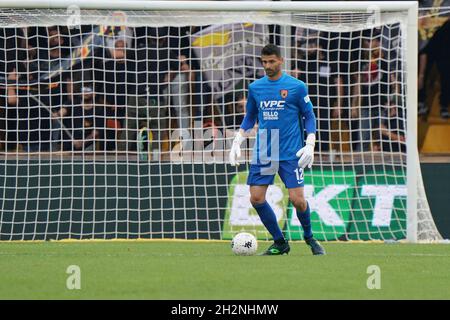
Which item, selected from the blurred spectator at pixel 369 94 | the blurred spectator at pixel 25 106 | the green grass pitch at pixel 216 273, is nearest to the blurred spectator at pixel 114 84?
the blurred spectator at pixel 25 106

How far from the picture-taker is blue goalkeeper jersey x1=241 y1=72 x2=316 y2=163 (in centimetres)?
1270

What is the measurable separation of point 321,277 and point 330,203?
273 inches

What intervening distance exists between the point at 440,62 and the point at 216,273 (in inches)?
479

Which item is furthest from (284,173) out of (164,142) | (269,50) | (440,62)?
(440,62)

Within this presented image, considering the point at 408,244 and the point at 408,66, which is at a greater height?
the point at 408,66

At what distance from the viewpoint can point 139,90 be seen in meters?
17.2

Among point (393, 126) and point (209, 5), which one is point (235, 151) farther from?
point (393, 126)

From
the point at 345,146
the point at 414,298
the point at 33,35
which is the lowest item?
the point at 414,298

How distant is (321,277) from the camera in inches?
397

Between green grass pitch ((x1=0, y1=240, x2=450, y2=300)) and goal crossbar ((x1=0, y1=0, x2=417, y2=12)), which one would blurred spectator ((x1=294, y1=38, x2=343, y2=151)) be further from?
green grass pitch ((x1=0, y1=240, x2=450, y2=300))

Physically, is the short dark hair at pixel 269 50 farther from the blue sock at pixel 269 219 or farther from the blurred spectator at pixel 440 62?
the blurred spectator at pixel 440 62

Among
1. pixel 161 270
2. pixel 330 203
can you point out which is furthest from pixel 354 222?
pixel 161 270

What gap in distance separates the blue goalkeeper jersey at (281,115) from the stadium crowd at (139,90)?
3.86 metres

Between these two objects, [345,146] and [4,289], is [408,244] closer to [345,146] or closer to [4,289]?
[345,146]
